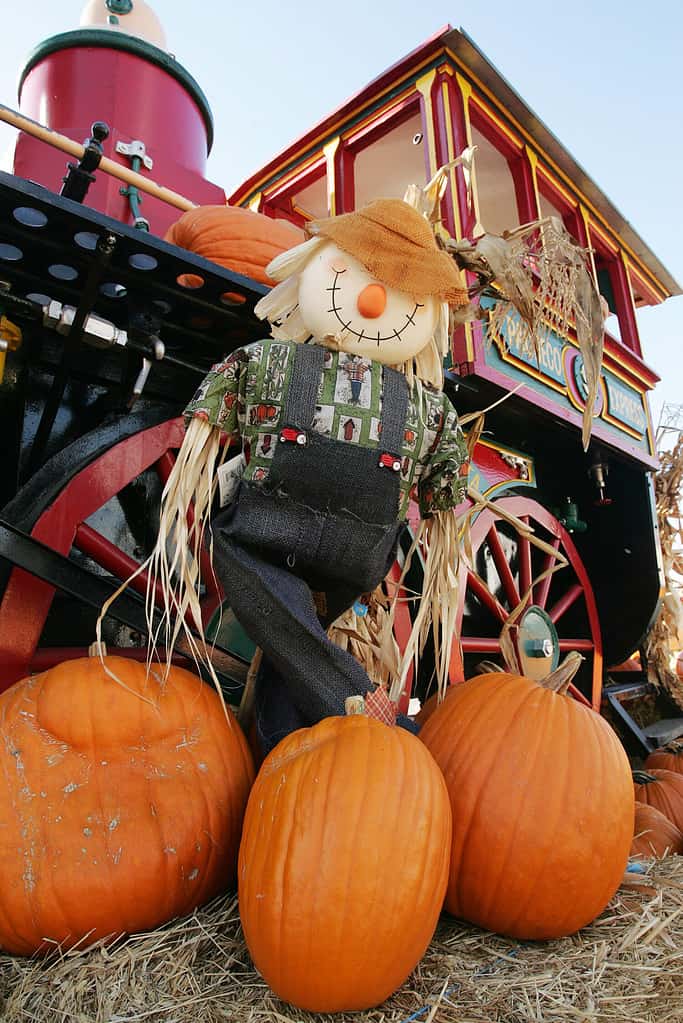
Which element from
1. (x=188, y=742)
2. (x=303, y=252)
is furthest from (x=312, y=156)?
(x=188, y=742)

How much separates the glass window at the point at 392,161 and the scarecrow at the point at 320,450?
8.39 feet

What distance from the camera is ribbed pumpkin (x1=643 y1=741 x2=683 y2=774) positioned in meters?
3.37

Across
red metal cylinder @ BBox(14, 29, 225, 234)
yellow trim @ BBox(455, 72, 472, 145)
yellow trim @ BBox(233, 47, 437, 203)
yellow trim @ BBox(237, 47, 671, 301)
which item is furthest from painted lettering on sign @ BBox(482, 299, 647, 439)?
red metal cylinder @ BBox(14, 29, 225, 234)

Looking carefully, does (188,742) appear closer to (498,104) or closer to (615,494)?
(615,494)

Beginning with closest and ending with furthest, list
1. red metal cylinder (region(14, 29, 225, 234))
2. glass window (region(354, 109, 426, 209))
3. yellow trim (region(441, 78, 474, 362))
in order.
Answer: yellow trim (region(441, 78, 474, 362)) < red metal cylinder (region(14, 29, 225, 234)) < glass window (region(354, 109, 426, 209))

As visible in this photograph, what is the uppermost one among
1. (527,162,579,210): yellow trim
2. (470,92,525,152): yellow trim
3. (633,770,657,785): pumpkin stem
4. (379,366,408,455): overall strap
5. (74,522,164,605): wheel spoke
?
(470,92,525,152): yellow trim

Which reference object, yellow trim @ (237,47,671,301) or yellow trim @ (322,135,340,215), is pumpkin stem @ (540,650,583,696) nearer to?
yellow trim @ (237,47,671,301)

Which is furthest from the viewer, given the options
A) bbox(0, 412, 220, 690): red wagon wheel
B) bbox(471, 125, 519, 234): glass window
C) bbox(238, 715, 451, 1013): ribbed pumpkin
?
bbox(471, 125, 519, 234): glass window

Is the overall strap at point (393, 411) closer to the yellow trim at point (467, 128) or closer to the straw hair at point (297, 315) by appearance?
the straw hair at point (297, 315)

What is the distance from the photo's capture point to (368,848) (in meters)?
0.94

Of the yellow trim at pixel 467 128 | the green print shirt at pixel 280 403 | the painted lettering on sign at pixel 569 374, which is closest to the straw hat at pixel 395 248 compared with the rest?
the green print shirt at pixel 280 403

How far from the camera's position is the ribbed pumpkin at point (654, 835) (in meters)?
2.19

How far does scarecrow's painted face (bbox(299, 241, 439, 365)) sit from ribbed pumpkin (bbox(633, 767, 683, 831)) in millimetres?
2313

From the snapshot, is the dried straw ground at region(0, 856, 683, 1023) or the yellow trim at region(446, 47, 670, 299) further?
the yellow trim at region(446, 47, 670, 299)
